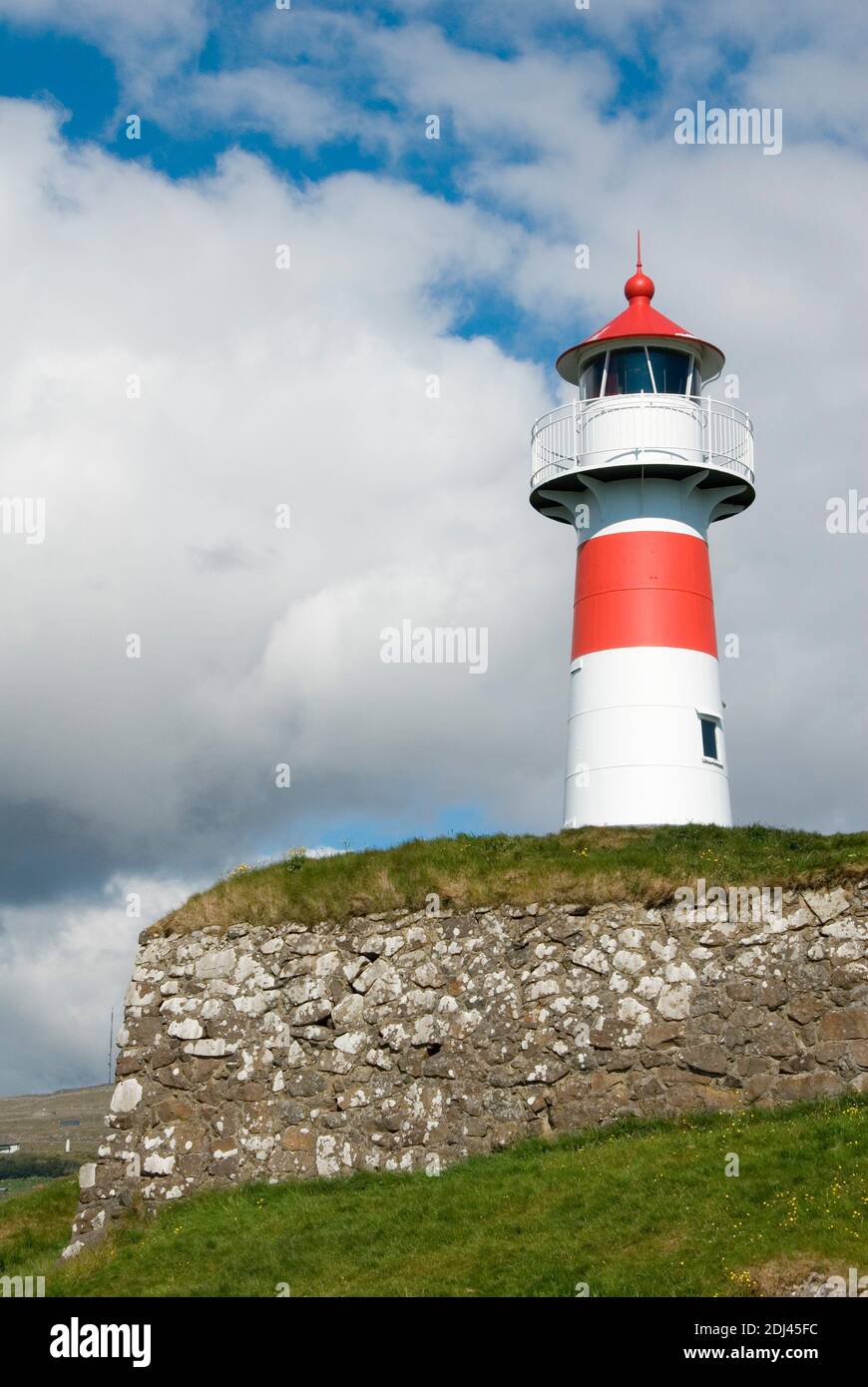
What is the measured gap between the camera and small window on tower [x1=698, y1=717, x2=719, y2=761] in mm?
29391

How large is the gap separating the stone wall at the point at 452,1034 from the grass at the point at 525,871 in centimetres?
29

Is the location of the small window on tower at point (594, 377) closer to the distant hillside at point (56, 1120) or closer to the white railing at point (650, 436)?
the white railing at point (650, 436)

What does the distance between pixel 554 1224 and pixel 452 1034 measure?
5351mm

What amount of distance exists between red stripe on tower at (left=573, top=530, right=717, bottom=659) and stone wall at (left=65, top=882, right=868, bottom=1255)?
7869 millimetres

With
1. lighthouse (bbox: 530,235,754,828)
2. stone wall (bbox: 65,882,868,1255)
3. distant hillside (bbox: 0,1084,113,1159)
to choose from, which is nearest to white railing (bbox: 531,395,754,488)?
lighthouse (bbox: 530,235,754,828)

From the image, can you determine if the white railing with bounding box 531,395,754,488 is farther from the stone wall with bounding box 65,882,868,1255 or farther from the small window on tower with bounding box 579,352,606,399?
the stone wall with bounding box 65,882,868,1255

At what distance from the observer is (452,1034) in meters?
23.1

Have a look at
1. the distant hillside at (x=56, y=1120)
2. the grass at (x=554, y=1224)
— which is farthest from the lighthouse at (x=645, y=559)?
the distant hillside at (x=56, y=1120)

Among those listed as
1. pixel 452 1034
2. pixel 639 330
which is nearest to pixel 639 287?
pixel 639 330

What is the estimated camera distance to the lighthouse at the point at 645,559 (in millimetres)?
28938

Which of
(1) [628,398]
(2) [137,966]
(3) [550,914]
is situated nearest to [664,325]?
(1) [628,398]

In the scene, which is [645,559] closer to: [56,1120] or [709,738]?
[709,738]
